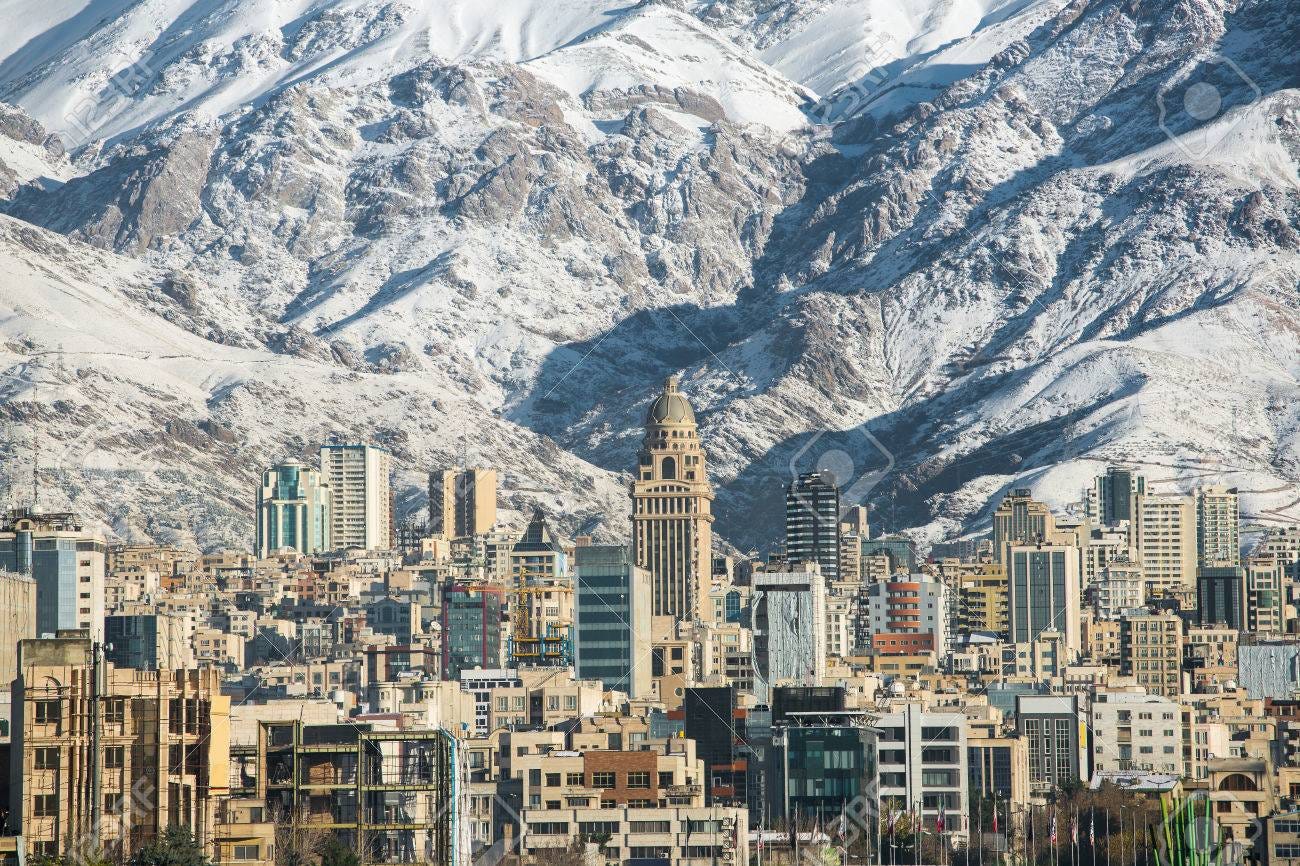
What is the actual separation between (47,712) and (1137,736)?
108711 millimetres

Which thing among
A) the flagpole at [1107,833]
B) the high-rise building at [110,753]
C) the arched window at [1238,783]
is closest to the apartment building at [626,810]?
the flagpole at [1107,833]

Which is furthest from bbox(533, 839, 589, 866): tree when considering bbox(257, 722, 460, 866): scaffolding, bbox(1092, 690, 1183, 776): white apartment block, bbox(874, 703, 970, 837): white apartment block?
bbox(1092, 690, 1183, 776): white apartment block

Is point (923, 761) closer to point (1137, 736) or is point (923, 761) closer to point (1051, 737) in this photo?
point (1051, 737)

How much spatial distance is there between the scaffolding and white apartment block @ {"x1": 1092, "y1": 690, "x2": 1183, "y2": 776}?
271 feet

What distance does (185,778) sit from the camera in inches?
2933

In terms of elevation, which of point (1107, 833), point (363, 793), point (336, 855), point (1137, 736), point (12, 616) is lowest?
point (1107, 833)

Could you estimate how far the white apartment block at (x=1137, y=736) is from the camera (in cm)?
17038

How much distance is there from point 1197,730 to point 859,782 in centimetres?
4346

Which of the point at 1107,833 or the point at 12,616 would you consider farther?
the point at 1107,833

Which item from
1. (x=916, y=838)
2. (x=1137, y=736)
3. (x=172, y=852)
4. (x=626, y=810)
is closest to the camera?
(x=172, y=852)

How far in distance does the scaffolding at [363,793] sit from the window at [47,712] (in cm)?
1276

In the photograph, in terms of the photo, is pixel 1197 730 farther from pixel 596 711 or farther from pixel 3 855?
pixel 3 855

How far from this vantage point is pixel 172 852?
68.2 meters

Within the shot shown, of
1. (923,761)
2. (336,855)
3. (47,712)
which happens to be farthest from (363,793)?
(923,761)
